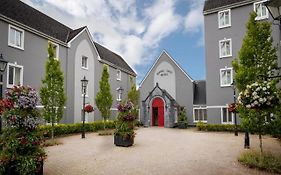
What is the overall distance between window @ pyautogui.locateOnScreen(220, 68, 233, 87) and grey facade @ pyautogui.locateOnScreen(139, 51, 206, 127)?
633cm

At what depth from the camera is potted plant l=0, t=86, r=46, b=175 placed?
6496mm

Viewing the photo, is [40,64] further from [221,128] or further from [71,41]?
[221,128]

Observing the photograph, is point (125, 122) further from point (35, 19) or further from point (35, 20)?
point (35, 19)

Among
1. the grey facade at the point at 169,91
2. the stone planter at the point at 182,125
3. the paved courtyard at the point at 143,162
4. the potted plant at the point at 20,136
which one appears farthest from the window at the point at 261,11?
the potted plant at the point at 20,136

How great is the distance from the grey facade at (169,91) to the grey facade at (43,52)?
480 cm

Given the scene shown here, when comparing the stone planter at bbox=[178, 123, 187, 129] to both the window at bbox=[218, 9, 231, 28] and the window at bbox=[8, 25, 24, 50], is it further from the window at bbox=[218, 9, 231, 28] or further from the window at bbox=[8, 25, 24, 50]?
the window at bbox=[8, 25, 24, 50]

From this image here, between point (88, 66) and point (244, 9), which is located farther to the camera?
point (88, 66)

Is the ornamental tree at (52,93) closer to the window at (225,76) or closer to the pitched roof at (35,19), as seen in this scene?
the pitched roof at (35,19)

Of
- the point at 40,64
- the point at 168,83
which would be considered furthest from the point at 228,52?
the point at 40,64

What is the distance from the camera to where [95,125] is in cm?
2341

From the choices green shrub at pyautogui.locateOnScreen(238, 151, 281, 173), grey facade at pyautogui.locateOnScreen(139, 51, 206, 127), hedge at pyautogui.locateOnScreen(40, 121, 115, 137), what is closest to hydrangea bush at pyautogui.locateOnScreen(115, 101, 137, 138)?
hedge at pyautogui.locateOnScreen(40, 121, 115, 137)

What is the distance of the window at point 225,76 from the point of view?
74.9 ft

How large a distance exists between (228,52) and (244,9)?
4420 millimetres

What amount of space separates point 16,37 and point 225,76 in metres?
19.7
